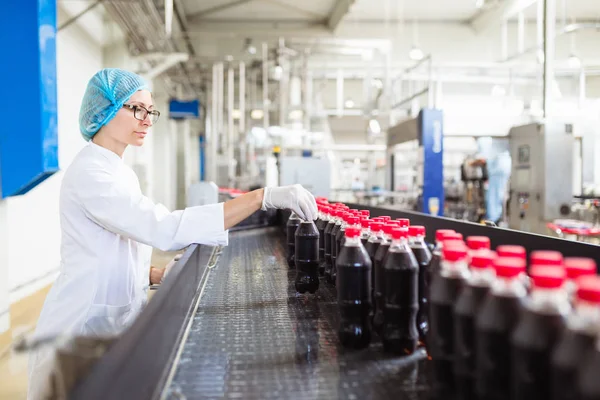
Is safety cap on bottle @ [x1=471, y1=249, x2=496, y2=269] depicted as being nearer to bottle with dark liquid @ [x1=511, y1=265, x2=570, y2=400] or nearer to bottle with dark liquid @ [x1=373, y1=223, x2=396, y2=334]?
bottle with dark liquid @ [x1=511, y1=265, x2=570, y2=400]

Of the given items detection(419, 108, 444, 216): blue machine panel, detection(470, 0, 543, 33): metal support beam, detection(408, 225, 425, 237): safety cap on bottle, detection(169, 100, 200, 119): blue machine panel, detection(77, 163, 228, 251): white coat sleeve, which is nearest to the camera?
detection(408, 225, 425, 237): safety cap on bottle

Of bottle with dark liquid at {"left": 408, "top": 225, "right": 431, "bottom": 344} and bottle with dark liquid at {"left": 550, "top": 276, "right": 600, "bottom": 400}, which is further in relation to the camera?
bottle with dark liquid at {"left": 408, "top": 225, "right": 431, "bottom": 344}

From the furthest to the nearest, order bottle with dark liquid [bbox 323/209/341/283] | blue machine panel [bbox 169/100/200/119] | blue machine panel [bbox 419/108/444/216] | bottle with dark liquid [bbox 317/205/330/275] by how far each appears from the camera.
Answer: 1. blue machine panel [bbox 169/100/200/119]
2. blue machine panel [bbox 419/108/444/216]
3. bottle with dark liquid [bbox 317/205/330/275]
4. bottle with dark liquid [bbox 323/209/341/283]

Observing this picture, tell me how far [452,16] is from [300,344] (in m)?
11.7

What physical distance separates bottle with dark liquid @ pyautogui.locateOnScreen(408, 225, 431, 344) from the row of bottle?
292mm

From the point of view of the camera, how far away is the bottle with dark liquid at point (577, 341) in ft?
2.18

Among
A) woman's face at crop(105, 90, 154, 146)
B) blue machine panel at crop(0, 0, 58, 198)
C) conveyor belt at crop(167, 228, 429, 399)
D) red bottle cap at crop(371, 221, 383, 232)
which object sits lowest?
conveyor belt at crop(167, 228, 429, 399)

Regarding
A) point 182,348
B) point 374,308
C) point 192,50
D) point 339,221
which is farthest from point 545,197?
point 192,50

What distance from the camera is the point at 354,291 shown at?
1.30 m

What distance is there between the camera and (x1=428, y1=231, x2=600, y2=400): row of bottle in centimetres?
67

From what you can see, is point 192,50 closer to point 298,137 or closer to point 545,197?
point 298,137

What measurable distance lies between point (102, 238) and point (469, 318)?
129 centimetres

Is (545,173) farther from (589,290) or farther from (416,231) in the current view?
(589,290)

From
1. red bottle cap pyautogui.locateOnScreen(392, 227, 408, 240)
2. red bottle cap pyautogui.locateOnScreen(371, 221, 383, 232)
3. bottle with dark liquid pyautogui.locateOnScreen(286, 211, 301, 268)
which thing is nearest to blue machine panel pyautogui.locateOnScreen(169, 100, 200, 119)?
bottle with dark liquid pyautogui.locateOnScreen(286, 211, 301, 268)
